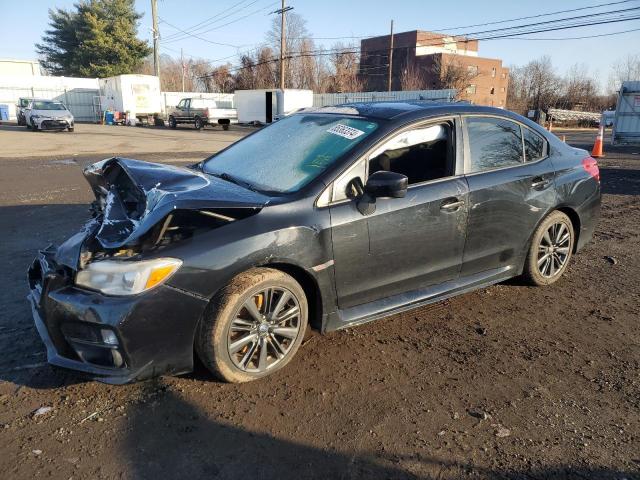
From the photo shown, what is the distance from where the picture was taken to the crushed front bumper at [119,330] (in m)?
2.54

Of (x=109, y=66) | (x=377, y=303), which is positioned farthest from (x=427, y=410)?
(x=109, y=66)

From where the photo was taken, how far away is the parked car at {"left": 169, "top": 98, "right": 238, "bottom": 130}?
33.7 m

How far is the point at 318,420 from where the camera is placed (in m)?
2.68

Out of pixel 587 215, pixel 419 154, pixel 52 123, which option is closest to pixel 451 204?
pixel 419 154

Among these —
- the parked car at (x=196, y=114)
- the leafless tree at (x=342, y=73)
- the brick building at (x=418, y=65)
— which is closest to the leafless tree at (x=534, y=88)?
the brick building at (x=418, y=65)

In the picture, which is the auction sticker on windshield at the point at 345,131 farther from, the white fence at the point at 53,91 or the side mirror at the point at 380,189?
the white fence at the point at 53,91

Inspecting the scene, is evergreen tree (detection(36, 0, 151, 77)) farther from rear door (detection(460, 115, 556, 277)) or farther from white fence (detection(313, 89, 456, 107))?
rear door (detection(460, 115, 556, 277))

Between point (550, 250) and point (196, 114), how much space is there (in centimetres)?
3231

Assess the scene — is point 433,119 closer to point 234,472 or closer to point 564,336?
point 564,336

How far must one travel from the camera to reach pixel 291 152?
368 centimetres

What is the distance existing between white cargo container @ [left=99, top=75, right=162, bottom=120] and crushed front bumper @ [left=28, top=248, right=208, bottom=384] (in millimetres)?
37175

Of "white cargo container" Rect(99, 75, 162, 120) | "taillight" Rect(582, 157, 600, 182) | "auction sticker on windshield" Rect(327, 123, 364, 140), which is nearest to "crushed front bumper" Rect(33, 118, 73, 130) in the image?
"white cargo container" Rect(99, 75, 162, 120)

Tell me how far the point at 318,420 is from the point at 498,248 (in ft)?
7.26

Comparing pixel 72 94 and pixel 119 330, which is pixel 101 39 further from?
pixel 119 330
